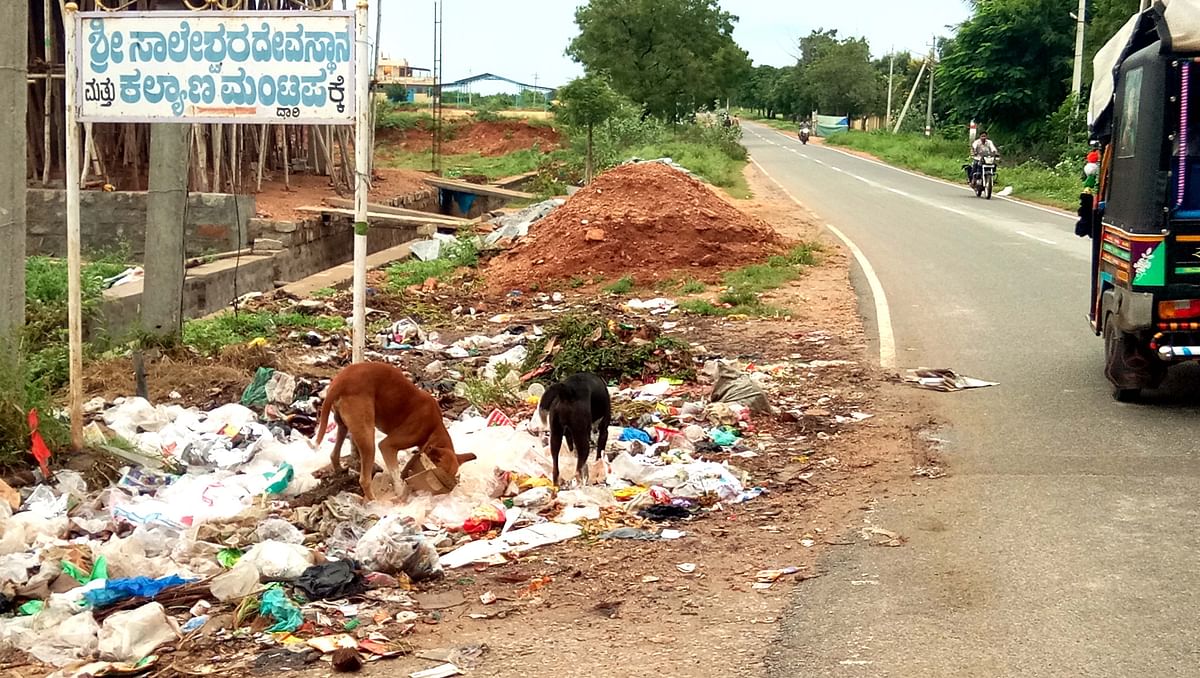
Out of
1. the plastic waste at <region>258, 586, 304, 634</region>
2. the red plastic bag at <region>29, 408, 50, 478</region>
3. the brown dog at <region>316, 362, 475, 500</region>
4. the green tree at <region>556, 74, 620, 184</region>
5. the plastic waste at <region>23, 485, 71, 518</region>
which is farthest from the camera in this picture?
the green tree at <region>556, 74, 620, 184</region>

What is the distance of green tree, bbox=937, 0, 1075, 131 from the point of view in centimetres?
4197

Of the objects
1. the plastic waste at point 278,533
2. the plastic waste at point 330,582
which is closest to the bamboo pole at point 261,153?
the plastic waste at point 278,533

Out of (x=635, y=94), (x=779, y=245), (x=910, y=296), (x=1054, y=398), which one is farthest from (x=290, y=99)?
(x=635, y=94)

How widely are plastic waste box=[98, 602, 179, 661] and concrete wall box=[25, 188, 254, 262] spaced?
1547 cm

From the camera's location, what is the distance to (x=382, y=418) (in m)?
6.35

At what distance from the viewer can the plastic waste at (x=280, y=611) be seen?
4.64 meters

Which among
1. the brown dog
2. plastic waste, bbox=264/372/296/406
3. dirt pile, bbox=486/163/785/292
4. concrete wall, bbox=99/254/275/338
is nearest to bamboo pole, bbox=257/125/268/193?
concrete wall, bbox=99/254/275/338

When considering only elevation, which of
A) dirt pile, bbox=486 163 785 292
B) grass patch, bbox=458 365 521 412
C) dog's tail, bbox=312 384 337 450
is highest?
dirt pile, bbox=486 163 785 292

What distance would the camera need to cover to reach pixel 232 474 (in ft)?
22.0

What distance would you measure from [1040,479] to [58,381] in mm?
7450

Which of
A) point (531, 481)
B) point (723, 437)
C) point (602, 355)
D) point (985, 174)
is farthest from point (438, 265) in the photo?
point (985, 174)

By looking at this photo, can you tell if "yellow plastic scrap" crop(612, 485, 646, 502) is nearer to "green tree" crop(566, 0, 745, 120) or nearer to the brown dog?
the brown dog

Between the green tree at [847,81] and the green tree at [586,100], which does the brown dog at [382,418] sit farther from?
the green tree at [847,81]

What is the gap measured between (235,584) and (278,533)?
0.70 metres
